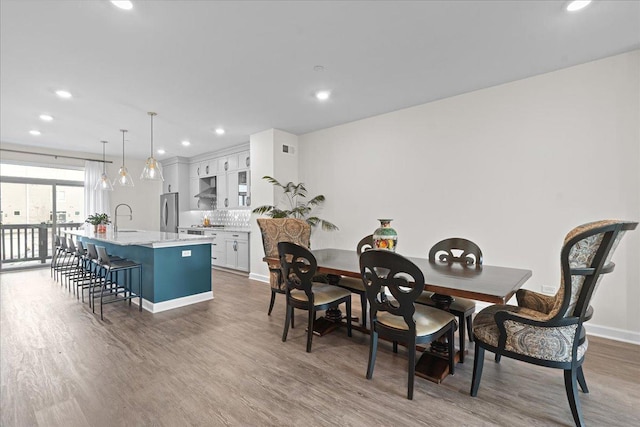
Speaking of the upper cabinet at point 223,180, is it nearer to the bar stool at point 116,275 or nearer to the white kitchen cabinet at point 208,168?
the white kitchen cabinet at point 208,168

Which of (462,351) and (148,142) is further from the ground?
(148,142)

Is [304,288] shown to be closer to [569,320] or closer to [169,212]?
[569,320]

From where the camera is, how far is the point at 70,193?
705 cm

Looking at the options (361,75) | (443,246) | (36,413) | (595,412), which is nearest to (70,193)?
(36,413)

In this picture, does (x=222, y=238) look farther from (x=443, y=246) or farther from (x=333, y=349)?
(x=443, y=246)

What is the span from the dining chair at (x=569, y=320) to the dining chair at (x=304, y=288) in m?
1.23

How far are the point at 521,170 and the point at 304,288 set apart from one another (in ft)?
9.16

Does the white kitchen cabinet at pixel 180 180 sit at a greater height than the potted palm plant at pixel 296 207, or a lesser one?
greater

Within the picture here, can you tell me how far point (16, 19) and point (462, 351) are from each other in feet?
14.3

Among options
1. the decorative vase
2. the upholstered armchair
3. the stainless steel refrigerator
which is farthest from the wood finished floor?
the stainless steel refrigerator

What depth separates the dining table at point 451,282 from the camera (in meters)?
1.77

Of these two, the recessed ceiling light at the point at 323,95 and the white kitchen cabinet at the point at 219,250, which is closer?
the recessed ceiling light at the point at 323,95

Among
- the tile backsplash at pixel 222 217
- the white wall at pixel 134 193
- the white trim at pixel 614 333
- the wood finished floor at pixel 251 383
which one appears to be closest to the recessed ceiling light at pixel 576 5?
the wood finished floor at pixel 251 383

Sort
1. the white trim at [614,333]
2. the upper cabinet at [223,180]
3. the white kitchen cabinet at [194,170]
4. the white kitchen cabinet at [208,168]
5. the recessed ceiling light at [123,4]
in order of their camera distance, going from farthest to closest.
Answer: the white kitchen cabinet at [194,170], the white kitchen cabinet at [208,168], the upper cabinet at [223,180], the white trim at [614,333], the recessed ceiling light at [123,4]
